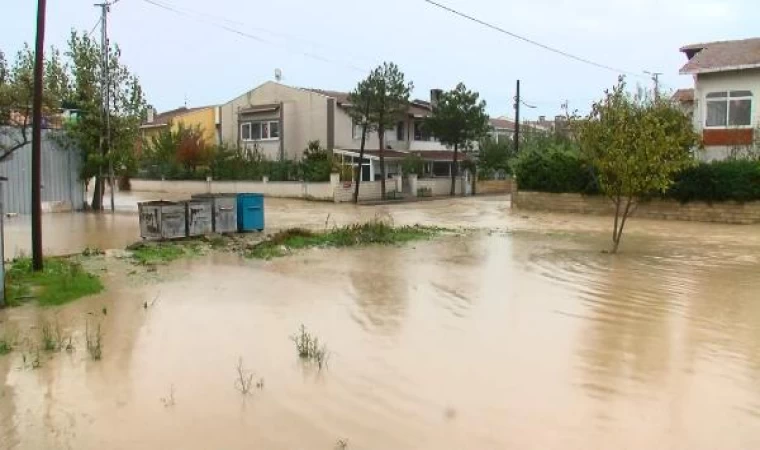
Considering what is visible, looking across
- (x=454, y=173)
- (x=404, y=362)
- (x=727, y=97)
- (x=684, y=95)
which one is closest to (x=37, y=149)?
(x=404, y=362)

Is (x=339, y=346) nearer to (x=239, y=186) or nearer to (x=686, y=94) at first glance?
(x=686, y=94)

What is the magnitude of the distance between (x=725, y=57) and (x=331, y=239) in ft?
65.3

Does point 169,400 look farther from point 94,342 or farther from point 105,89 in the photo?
point 105,89

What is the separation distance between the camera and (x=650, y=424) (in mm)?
5508

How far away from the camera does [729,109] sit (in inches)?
1111

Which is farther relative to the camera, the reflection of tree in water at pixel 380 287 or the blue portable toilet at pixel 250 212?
the blue portable toilet at pixel 250 212

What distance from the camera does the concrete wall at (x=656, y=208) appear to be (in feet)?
82.5

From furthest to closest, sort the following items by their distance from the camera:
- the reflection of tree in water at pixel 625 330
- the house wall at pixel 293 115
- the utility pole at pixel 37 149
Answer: the house wall at pixel 293 115 < the utility pole at pixel 37 149 < the reflection of tree in water at pixel 625 330

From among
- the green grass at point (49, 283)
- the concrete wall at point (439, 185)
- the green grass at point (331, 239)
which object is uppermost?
the concrete wall at point (439, 185)

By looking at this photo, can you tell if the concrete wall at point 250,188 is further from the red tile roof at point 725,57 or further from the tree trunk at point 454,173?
the red tile roof at point 725,57

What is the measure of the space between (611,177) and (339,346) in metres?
11.0

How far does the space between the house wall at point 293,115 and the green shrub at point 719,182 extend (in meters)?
23.9

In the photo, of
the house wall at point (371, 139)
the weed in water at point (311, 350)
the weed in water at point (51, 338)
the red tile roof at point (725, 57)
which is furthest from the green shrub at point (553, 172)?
the weed in water at point (51, 338)

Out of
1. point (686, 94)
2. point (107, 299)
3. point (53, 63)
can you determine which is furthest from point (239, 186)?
point (107, 299)
